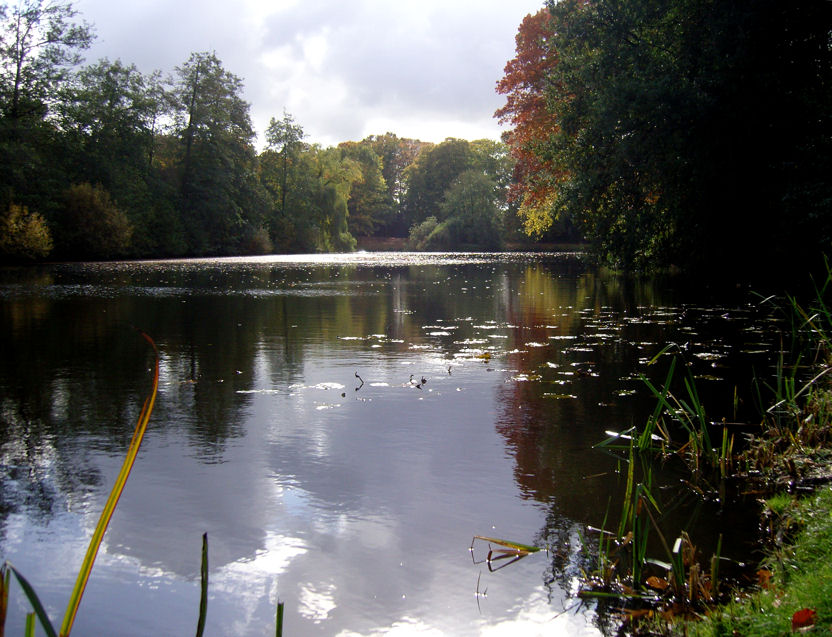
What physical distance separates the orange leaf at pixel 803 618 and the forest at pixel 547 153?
14.2 meters

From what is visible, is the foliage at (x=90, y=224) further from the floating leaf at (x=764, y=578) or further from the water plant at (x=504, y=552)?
the floating leaf at (x=764, y=578)

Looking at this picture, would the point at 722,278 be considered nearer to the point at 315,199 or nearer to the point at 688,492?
the point at 688,492

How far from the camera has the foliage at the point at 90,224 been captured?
4175 centimetres

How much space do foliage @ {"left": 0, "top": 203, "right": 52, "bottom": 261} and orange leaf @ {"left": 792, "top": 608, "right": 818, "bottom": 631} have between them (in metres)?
38.3

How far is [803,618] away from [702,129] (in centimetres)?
1667

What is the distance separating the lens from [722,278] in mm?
20828

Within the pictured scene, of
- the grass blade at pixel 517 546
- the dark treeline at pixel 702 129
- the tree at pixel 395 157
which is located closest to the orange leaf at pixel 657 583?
the grass blade at pixel 517 546

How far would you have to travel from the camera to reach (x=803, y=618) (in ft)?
7.54

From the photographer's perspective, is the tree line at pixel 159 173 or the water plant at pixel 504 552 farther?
the tree line at pixel 159 173

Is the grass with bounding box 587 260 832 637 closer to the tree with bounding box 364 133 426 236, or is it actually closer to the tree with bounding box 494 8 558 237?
the tree with bounding box 494 8 558 237

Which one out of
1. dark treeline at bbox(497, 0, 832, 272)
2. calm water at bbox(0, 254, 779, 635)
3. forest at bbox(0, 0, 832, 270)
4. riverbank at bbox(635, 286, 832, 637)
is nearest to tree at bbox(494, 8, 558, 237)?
forest at bbox(0, 0, 832, 270)

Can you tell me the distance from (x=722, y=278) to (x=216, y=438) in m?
18.5

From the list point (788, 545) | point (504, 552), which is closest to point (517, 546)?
point (504, 552)

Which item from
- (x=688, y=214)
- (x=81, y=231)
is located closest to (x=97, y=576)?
(x=688, y=214)
